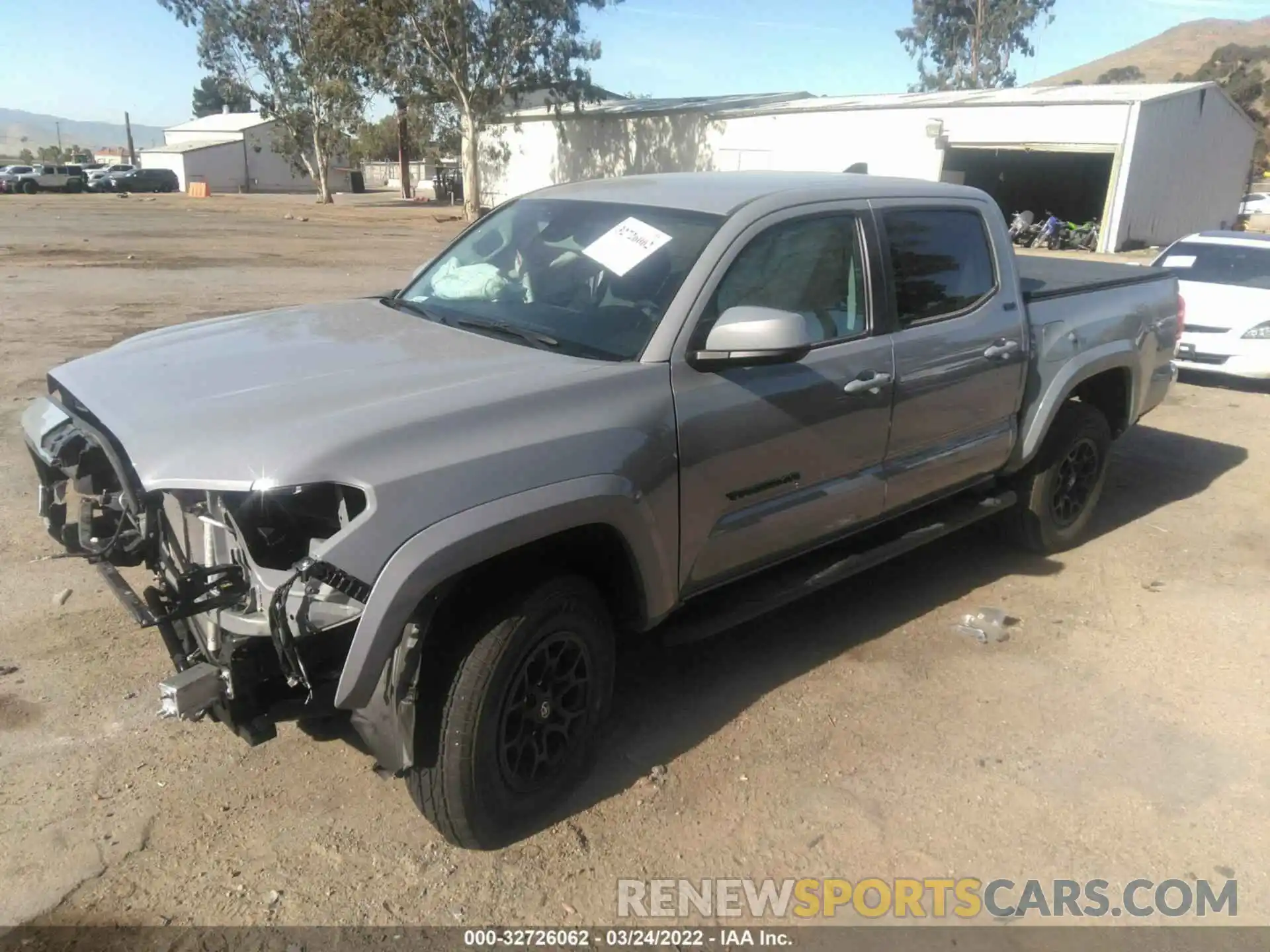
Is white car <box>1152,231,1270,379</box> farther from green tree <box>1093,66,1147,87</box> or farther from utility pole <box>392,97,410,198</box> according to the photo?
green tree <box>1093,66,1147,87</box>

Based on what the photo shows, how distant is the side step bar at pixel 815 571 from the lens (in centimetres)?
341

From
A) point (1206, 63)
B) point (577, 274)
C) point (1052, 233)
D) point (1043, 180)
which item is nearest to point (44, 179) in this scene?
point (1043, 180)

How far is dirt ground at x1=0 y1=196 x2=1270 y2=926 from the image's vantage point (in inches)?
110

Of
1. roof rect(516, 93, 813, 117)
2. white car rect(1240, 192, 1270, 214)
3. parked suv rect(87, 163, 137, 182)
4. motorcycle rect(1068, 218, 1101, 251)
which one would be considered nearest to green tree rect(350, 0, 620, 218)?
roof rect(516, 93, 813, 117)

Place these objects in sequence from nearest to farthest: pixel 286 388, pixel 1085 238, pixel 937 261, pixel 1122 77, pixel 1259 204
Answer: pixel 286 388 < pixel 937 261 < pixel 1085 238 < pixel 1259 204 < pixel 1122 77

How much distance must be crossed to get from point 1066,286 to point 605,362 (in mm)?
3078

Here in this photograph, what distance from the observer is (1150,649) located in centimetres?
435

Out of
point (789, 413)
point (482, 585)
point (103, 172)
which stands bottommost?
point (482, 585)

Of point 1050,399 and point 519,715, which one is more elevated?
point 1050,399

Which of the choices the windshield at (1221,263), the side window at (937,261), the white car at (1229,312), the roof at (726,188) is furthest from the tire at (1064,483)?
the windshield at (1221,263)

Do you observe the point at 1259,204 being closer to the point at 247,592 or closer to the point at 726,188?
the point at 726,188

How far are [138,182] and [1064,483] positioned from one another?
62809mm

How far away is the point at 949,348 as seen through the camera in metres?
4.07

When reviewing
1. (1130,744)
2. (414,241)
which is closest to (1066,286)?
(1130,744)
